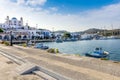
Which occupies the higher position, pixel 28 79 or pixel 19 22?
pixel 19 22

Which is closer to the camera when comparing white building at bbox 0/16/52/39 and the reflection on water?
the reflection on water

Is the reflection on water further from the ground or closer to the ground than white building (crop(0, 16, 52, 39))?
→ closer to the ground

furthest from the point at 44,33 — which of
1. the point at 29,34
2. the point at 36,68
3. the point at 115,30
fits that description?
the point at 36,68

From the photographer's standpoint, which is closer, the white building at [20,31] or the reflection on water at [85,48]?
the reflection on water at [85,48]

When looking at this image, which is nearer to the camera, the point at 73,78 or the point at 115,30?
the point at 73,78

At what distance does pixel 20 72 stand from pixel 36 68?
3.42 ft

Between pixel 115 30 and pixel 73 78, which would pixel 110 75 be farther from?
pixel 115 30

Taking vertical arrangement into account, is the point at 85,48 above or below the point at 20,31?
below

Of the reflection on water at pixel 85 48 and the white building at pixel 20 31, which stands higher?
the white building at pixel 20 31

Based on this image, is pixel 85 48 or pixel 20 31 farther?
pixel 20 31

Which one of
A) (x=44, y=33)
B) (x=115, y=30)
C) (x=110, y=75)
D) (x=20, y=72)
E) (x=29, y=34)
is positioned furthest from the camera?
(x=115, y=30)

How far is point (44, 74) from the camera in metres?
8.44

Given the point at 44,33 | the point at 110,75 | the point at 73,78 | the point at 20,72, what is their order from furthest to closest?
the point at 44,33 < the point at 20,72 < the point at 110,75 < the point at 73,78

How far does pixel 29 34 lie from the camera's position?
10725 cm
